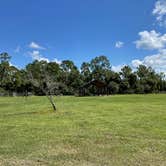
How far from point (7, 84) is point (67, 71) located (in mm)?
18748

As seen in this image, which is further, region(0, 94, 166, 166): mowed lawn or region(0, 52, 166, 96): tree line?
region(0, 52, 166, 96): tree line

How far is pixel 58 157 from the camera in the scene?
686 centimetres

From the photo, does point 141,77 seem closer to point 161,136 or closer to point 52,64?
point 52,64

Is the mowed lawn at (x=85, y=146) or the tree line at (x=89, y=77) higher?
the tree line at (x=89, y=77)

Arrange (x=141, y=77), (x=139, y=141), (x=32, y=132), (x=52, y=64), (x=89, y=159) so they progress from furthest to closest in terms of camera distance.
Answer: (x=52, y=64)
(x=141, y=77)
(x=32, y=132)
(x=139, y=141)
(x=89, y=159)

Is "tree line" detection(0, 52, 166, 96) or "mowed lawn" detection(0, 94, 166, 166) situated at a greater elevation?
"tree line" detection(0, 52, 166, 96)

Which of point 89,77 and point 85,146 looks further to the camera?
point 89,77

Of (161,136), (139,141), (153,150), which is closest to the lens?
(153,150)

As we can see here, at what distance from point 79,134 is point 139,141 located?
7.52 ft

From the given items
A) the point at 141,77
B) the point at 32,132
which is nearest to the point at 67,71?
the point at 141,77

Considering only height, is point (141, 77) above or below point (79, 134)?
above

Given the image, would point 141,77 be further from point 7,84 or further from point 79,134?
point 79,134

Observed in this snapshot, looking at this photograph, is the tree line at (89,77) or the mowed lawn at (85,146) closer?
the mowed lawn at (85,146)

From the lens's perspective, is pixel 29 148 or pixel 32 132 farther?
pixel 32 132
